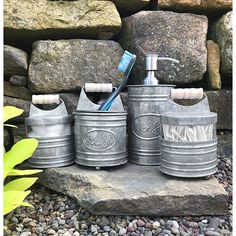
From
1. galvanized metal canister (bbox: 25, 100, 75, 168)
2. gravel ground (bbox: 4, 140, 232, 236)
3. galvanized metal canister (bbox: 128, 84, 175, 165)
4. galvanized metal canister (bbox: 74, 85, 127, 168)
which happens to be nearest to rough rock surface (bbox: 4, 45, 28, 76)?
galvanized metal canister (bbox: 25, 100, 75, 168)

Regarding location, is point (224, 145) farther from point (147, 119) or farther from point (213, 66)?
point (147, 119)

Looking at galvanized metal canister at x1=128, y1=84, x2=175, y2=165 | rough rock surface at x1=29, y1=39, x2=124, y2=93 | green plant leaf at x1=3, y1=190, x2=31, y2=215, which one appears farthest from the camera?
rough rock surface at x1=29, y1=39, x2=124, y2=93

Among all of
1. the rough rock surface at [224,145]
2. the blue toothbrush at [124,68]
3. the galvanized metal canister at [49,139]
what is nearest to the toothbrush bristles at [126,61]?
the blue toothbrush at [124,68]

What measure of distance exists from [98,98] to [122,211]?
0.58 meters

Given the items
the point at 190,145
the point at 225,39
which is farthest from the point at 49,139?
the point at 225,39

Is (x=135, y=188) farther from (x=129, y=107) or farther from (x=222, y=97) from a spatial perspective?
(x=222, y=97)

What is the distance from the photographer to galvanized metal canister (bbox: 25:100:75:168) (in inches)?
44.4

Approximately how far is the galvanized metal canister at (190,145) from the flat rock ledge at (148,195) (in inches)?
1.7

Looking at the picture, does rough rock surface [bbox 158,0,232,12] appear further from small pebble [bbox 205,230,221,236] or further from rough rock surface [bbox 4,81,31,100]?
small pebble [bbox 205,230,221,236]

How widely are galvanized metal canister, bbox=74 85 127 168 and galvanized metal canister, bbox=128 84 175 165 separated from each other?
7 centimetres

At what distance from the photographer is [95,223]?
0.93 meters

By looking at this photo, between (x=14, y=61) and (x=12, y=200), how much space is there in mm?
653

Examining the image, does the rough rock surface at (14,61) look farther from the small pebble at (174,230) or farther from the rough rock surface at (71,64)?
the small pebble at (174,230)

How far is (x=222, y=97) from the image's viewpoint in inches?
55.2
